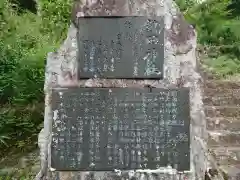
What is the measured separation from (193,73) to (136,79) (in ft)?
1.72

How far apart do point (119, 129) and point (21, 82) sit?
108 inches

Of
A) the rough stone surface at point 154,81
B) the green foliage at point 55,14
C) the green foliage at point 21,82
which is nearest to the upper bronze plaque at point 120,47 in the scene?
the rough stone surface at point 154,81

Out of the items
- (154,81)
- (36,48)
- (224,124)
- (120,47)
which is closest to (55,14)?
(36,48)

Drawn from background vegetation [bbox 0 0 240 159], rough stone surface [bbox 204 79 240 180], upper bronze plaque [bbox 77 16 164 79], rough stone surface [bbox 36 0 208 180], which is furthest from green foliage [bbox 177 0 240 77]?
upper bronze plaque [bbox 77 16 164 79]

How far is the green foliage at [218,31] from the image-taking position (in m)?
7.42

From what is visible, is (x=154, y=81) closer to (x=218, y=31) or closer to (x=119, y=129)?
(x=119, y=129)

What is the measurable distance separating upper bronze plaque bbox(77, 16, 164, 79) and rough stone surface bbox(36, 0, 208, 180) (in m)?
0.06

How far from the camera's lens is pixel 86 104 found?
4227 millimetres

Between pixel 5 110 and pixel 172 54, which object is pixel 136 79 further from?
pixel 5 110

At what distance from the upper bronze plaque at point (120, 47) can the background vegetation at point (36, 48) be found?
2136 millimetres

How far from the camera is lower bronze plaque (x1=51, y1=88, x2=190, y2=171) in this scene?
415 cm

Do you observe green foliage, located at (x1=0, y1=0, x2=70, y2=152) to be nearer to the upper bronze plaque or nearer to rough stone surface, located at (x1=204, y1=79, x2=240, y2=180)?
the upper bronze plaque

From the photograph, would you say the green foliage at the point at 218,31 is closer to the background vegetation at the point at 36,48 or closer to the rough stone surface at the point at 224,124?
the background vegetation at the point at 36,48

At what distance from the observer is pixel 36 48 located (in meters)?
7.97
